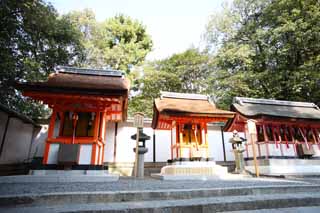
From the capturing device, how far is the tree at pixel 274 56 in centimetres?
1203

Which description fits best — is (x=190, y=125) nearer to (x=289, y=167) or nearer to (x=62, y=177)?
(x=62, y=177)

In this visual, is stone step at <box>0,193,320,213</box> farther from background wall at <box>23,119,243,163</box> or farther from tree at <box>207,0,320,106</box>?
tree at <box>207,0,320,106</box>

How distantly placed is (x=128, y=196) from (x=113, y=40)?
16.0 meters

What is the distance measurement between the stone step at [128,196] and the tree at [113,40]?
1317cm

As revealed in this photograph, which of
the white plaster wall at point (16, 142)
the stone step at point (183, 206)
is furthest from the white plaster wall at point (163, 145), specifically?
the stone step at point (183, 206)

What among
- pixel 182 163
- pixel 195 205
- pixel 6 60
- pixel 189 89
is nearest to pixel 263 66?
pixel 189 89

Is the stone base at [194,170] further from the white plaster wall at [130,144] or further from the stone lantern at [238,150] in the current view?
the white plaster wall at [130,144]

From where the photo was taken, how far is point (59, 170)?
5.42 m

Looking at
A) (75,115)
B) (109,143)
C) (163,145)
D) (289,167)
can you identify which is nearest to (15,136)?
(75,115)

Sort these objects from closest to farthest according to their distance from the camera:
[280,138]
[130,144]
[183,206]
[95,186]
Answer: [183,206] → [95,186] → [280,138] → [130,144]

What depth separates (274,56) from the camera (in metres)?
13.8

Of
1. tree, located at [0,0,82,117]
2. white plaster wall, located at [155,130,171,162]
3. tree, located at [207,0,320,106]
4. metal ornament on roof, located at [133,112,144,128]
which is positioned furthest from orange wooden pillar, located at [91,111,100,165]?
tree, located at [207,0,320,106]

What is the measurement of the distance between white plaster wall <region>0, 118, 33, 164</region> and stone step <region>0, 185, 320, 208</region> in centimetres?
593

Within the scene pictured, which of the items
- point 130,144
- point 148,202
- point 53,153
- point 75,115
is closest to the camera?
point 148,202
